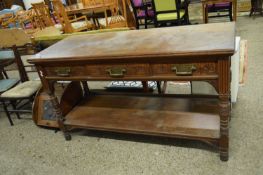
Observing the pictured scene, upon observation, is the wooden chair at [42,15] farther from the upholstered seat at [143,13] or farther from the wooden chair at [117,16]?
the upholstered seat at [143,13]

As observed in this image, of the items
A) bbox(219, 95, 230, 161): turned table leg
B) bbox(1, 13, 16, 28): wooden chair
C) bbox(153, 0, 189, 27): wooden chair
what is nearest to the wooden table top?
bbox(219, 95, 230, 161): turned table leg

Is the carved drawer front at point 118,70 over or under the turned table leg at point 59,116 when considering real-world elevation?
over

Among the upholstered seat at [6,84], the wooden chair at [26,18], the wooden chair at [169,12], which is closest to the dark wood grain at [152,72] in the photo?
the upholstered seat at [6,84]

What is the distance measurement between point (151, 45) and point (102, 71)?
378 mm

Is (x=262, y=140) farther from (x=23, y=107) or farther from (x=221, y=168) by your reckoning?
(x=23, y=107)

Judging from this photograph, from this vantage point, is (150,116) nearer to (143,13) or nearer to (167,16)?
(167,16)

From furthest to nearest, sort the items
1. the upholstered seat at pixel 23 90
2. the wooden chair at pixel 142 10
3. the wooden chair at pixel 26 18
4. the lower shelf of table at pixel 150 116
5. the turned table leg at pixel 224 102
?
the wooden chair at pixel 26 18
the wooden chair at pixel 142 10
the upholstered seat at pixel 23 90
the lower shelf of table at pixel 150 116
the turned table leg at pixel 224 102

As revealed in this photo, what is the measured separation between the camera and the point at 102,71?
1742mm

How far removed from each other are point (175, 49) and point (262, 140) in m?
0.99

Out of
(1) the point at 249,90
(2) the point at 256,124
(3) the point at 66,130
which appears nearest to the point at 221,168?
(2) the point at 256,124

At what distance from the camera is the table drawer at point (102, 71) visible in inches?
64.2

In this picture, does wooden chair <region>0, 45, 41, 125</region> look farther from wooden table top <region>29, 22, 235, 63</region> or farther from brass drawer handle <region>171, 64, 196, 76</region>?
brass drawer handle <region>171, 64, 196, 76</region>

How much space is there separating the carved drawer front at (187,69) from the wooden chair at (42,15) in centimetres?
504

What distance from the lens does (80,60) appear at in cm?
173
